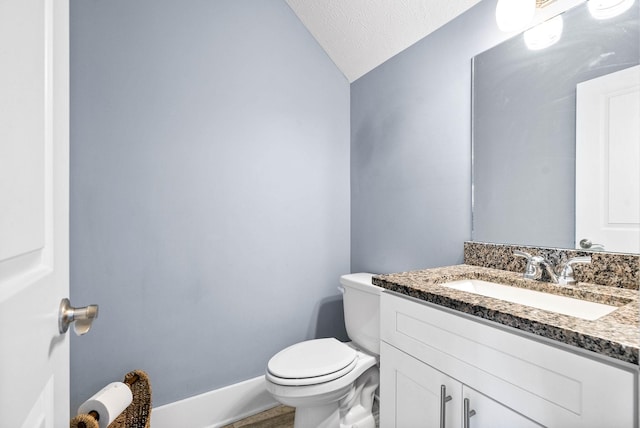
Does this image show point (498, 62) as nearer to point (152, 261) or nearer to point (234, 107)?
point (234, 107)

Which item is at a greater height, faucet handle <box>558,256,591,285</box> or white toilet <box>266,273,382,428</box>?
faucet handle <box>558,256,591,285</box>

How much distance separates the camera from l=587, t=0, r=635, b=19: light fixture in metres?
0.97

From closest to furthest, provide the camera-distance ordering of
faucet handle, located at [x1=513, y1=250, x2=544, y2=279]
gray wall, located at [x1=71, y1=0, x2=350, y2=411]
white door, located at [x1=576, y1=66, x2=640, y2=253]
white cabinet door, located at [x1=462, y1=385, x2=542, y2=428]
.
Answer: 1. white cabinet door, located at [x1=462, y1=385, x2=542, y2=428]
2. white door, located at [x1=576, y1=66, x2=640, y2=253]
3. faucet handle, located at [x1=513, y1=250, x2=544, y2=279]
4. gray wall, located at [x1=71, y1=0, x2=350, y2=411]

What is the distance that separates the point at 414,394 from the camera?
37.3 inches

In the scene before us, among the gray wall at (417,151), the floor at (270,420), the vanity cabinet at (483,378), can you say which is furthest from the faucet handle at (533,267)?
the floor at (270,420)

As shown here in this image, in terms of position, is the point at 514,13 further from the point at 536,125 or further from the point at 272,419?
the point at 272,419

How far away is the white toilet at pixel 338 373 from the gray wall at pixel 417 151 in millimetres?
325

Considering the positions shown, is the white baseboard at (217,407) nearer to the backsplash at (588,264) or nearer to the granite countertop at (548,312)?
the granite countertop at (548,312)

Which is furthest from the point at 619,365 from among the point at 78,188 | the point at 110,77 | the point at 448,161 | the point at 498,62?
the point at 110,77

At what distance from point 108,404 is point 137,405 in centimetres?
24

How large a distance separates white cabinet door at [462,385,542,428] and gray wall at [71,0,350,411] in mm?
1214

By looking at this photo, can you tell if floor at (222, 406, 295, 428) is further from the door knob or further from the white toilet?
the door knob

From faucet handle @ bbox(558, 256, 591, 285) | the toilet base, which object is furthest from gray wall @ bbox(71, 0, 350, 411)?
faucet handle @ bbox(558, 256, 591, 285)
